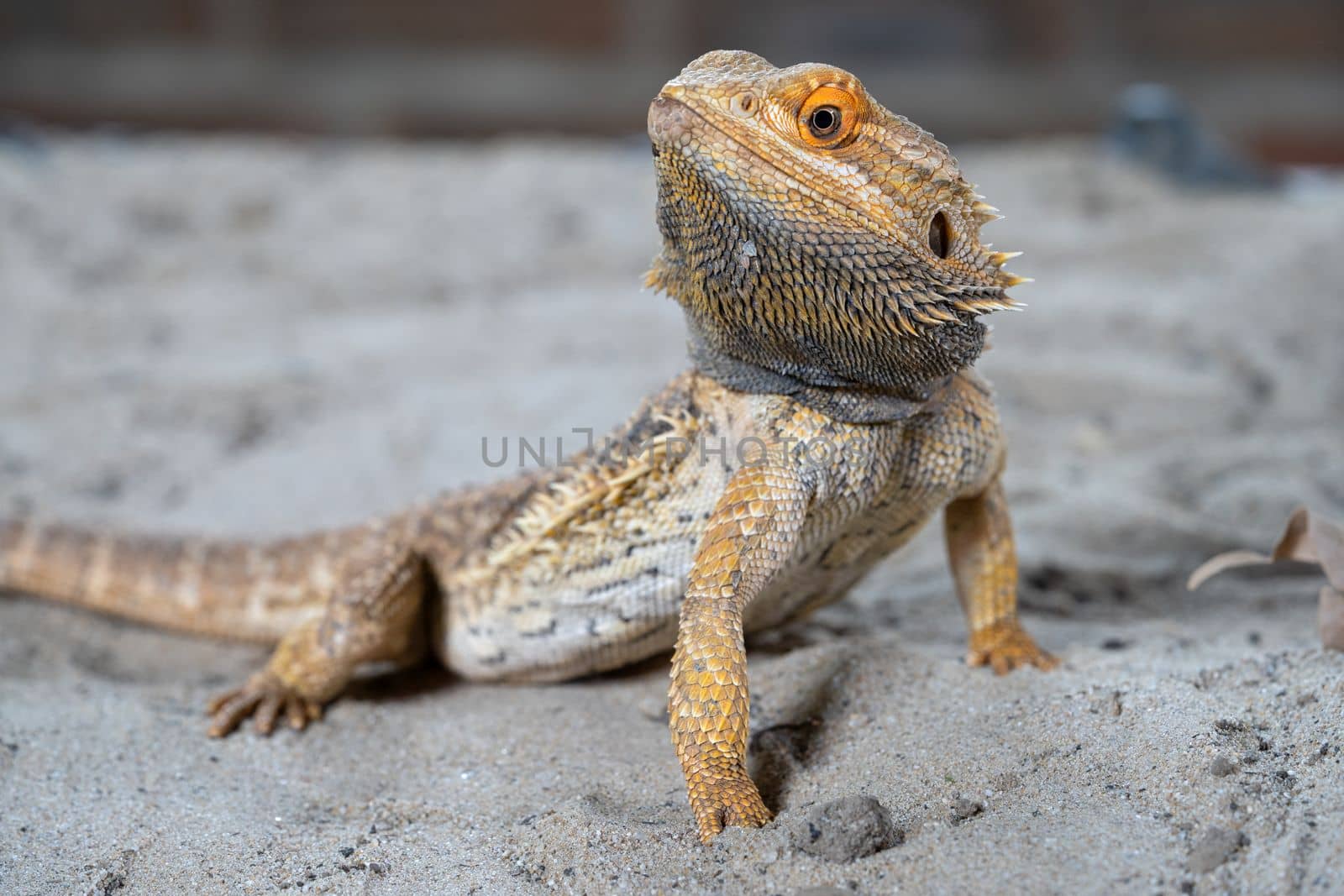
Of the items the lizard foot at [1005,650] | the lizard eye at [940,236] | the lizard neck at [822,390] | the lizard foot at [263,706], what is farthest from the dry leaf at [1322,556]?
the lizard foot at [263,706]

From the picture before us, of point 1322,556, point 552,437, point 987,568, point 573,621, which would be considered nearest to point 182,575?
point 573,621

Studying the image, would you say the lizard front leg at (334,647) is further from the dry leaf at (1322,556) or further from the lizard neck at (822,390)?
the dry leaf at (1322,556)

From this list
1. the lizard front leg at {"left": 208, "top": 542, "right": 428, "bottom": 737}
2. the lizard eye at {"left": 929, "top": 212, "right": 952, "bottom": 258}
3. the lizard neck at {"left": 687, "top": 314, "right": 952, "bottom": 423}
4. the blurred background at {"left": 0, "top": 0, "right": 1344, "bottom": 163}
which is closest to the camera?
the lizard eye at {"left": 929, "top": 212, "right": 952, "bottom": 258}

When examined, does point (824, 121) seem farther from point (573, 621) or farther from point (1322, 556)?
point (1322, 556)

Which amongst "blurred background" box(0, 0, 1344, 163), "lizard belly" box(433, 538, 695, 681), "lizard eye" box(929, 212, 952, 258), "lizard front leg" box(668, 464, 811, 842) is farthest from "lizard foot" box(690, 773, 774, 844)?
"blurred background" box(0, 0, 1344, 163)

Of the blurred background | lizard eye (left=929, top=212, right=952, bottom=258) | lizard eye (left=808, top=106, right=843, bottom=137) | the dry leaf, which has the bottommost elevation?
the dry leaf

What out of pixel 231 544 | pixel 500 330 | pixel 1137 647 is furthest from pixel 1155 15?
pixel 231 544

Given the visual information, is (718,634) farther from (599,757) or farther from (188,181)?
(188,181)

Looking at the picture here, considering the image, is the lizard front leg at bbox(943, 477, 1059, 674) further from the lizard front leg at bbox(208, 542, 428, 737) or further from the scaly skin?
the lizard front leg at bbox(208, 542, 428, 737)

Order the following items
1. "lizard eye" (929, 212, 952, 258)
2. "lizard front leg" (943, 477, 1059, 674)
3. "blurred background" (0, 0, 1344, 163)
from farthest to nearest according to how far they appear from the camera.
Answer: "blurred background" (0, 0, 1344, 163) → "lizard front leg" (943, 477, 1059, 674) → "lizard eye" (929, 212, 952, 258)
